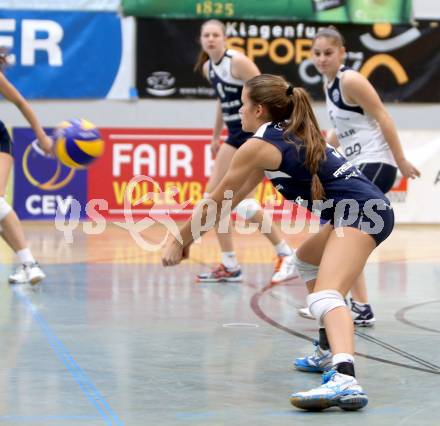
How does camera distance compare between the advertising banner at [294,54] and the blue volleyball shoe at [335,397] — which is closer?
the blue volleyball shoe at [335,397]

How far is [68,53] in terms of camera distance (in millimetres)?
15750

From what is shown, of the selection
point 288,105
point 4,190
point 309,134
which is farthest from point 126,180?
point 309,134

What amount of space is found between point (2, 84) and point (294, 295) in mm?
2968

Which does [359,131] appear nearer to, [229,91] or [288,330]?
[288,330]

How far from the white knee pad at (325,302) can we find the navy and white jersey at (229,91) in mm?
4311

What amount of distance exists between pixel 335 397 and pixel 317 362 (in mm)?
930

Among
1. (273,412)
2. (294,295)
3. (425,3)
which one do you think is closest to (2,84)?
(294,295)

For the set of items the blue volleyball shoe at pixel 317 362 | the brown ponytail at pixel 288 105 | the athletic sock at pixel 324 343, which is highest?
the brown ponytail at pixel 288 105

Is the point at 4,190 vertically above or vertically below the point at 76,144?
below

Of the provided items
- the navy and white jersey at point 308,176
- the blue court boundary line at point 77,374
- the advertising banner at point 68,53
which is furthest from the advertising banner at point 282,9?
the navy and white jersey at point 308,176

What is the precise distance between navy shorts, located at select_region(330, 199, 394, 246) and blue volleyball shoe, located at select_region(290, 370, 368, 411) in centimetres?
79

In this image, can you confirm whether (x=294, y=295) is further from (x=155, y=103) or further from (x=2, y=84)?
(x=155, y=103)

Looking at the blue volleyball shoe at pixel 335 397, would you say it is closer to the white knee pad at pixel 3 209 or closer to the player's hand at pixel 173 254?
the player's hand at pixel 173 254

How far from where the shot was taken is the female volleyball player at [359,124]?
7539mm
